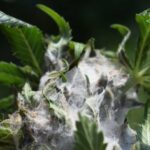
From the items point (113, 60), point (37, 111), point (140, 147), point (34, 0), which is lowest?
point (140, 147)

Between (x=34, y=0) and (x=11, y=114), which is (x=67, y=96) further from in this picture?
(x=34, y=0)

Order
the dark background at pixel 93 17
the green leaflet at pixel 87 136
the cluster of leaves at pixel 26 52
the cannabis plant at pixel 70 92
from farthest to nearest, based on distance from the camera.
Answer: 1. the dark background at pixel 93 17
2. the cluster of leaves at pixel 26 52
3. the cannabis plant at pixel 70 92
4. the green leaflet at pixel 87 136

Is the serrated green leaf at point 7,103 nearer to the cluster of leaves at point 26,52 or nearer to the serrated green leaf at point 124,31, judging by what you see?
the cluster of leaves at point 26,52

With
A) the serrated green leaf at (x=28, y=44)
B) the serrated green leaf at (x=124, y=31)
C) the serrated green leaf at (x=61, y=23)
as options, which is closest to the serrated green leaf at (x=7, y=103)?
the serrated green leaf at (x=28, y=44)

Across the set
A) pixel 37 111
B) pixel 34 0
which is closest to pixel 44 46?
pixel 37 111

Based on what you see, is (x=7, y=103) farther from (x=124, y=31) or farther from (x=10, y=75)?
(x=124, y=31)

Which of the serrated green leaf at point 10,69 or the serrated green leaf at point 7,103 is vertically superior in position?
the serrated green leaf at point 10,69

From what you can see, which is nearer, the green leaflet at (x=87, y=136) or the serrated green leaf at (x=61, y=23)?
the green leaflet at (x=87, y=136)

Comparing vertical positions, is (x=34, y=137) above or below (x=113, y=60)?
below
